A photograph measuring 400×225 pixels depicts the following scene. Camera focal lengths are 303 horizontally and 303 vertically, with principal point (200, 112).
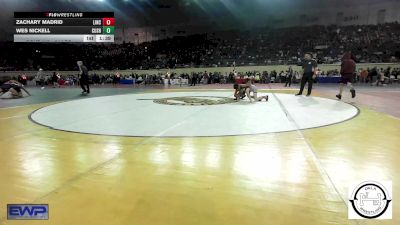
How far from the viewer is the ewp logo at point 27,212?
214cm

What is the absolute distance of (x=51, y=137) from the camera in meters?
4.63

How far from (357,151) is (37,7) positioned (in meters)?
22.5

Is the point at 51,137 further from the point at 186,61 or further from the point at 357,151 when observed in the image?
the point at 186,61

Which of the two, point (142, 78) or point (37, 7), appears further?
point (142, 78)

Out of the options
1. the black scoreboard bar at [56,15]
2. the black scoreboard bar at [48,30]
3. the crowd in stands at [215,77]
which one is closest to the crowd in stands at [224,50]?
the crowd in stands at [215,77]

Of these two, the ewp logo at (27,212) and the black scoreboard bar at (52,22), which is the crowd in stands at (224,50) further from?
the ewp logo at (27,212)

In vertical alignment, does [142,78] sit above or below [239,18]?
below

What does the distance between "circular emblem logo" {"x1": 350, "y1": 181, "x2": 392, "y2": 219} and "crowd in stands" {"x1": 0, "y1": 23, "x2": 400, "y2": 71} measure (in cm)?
2216

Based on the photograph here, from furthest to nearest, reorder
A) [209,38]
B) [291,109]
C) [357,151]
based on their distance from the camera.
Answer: [209,38] < [291,109] < [357,151]

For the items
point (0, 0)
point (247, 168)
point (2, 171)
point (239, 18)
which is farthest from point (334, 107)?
point (239, 18)
